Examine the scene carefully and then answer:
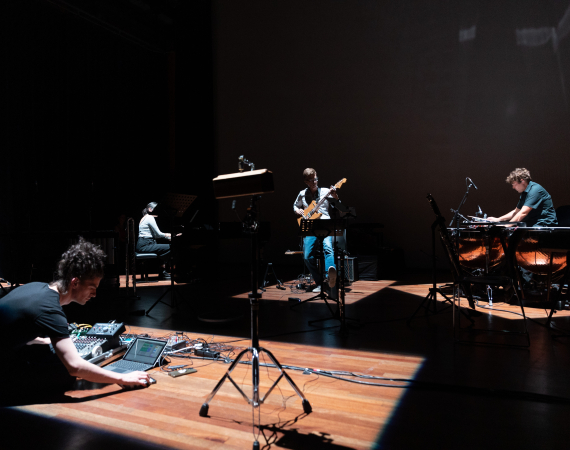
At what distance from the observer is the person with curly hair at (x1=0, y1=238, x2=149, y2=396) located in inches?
83.2

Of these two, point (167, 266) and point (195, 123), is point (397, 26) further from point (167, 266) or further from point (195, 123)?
point (167, 266)

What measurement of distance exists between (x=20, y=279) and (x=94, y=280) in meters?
5.97

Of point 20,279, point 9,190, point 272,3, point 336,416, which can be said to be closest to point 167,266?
point 20,279

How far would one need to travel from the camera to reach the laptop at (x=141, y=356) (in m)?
2.85

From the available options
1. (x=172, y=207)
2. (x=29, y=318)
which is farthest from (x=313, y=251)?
(x=29, y=318)

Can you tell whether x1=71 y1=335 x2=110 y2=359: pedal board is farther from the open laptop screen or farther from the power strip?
the power strip

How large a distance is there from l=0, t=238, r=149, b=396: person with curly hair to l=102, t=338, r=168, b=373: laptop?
0.34 meters

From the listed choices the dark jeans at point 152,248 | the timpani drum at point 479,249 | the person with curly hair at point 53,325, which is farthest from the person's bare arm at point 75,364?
the dark jeans at point 152,248

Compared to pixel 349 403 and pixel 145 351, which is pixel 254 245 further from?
pixel 145 351

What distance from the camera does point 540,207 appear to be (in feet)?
17.5

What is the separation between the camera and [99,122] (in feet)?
28.6

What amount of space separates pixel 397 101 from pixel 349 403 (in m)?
7.41

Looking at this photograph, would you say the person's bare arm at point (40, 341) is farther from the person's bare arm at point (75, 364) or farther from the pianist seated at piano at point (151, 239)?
the pianist seated at piano at point (151, 239)

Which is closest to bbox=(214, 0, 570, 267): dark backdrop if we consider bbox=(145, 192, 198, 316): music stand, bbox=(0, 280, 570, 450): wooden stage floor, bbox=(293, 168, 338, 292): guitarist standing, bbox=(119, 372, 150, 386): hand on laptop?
bbox=(293, 168, 338, 292): guitarist standing
